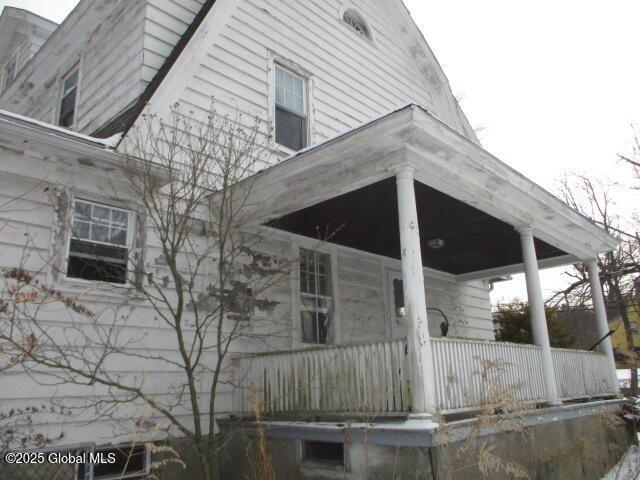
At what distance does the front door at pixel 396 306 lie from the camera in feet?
31.4

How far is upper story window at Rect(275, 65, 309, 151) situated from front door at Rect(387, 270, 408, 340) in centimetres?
303

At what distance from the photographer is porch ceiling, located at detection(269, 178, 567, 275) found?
21.8 feet

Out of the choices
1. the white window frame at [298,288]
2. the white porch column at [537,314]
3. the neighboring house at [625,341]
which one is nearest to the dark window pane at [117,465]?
the white window frame at [298,288]

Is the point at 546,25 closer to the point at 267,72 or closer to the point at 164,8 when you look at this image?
the point at 267,72

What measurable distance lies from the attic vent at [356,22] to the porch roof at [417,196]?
5.01 metres

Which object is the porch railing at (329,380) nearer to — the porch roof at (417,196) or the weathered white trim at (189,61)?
the porch roof at (417,196)

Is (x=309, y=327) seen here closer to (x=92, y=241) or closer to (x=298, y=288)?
(x=298, y=288)

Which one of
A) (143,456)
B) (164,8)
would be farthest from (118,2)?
(143,456)

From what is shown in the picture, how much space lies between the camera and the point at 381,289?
9.45m

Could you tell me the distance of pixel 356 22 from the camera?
11172 mm

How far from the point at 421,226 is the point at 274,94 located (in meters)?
3.21

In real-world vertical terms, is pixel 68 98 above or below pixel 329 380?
above

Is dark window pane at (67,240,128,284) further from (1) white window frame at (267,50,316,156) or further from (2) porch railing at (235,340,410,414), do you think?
A: (1) white window frame at (267,50,316,156)

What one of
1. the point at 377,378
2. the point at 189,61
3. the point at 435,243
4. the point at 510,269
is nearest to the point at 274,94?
the point at 189,61
